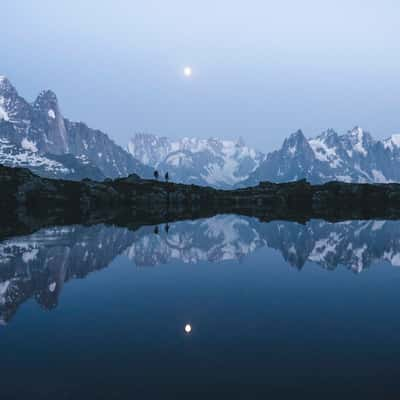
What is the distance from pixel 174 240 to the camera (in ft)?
278

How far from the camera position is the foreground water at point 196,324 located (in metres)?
20.5

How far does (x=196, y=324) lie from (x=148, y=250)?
1596 inches

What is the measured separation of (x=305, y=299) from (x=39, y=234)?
63.3 m

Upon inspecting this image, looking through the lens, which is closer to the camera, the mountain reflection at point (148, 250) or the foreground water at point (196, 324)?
the foreground water at point (196, 324)

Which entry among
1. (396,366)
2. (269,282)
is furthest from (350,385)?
(269,282)

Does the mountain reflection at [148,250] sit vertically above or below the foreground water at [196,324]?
above

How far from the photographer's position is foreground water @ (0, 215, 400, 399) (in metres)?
20.5

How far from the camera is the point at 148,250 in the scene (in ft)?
231

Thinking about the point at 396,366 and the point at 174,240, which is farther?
the point at 174,240

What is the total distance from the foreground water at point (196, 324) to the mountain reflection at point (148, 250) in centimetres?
36

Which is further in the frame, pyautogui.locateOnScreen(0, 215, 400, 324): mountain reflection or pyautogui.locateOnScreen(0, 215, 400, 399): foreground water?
pyautogui.locateOnScreen(0, 215, 400, 324): mountain reflection

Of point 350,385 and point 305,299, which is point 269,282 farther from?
point 350,385

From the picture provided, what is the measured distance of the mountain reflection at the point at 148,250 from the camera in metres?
44.3

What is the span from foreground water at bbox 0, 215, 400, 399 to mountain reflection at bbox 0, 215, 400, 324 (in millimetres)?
359
